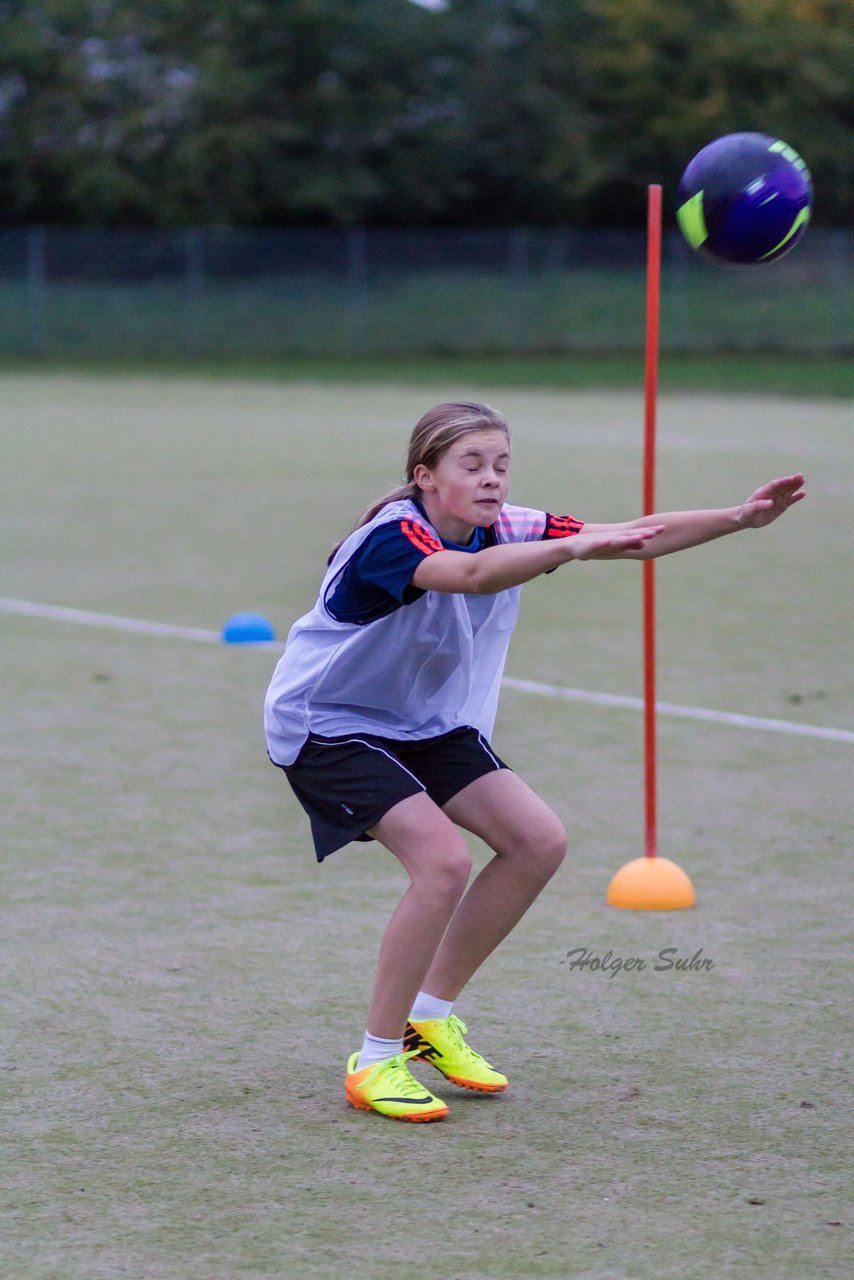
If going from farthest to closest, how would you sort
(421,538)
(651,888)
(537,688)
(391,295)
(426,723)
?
(391,295) → (537,688) → (651,888) → (426,723) → (421,538)

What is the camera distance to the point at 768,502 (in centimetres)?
387

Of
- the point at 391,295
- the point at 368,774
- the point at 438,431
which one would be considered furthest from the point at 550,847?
the point at 391,295

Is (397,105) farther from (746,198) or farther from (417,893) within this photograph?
(417,893)

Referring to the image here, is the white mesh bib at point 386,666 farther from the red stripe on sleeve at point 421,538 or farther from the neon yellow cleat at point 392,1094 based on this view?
the neon yellow cleat at point 392,1094

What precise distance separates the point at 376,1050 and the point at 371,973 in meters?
0.80

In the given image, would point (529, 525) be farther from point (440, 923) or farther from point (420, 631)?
point (440, 923)

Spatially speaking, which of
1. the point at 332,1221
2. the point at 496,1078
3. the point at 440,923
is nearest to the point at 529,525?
the point at 440,923

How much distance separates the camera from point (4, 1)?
40.6 meters

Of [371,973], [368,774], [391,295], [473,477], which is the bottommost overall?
[371,973]

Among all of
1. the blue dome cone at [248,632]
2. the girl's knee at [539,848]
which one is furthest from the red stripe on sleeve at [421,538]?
the blue dome cone at [248,632]

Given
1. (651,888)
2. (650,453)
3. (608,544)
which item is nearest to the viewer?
(608,544)

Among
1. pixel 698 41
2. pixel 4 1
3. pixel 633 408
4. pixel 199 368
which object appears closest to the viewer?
pixel 633 408

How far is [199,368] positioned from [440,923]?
29.9 meters

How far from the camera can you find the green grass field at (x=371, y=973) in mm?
3314
